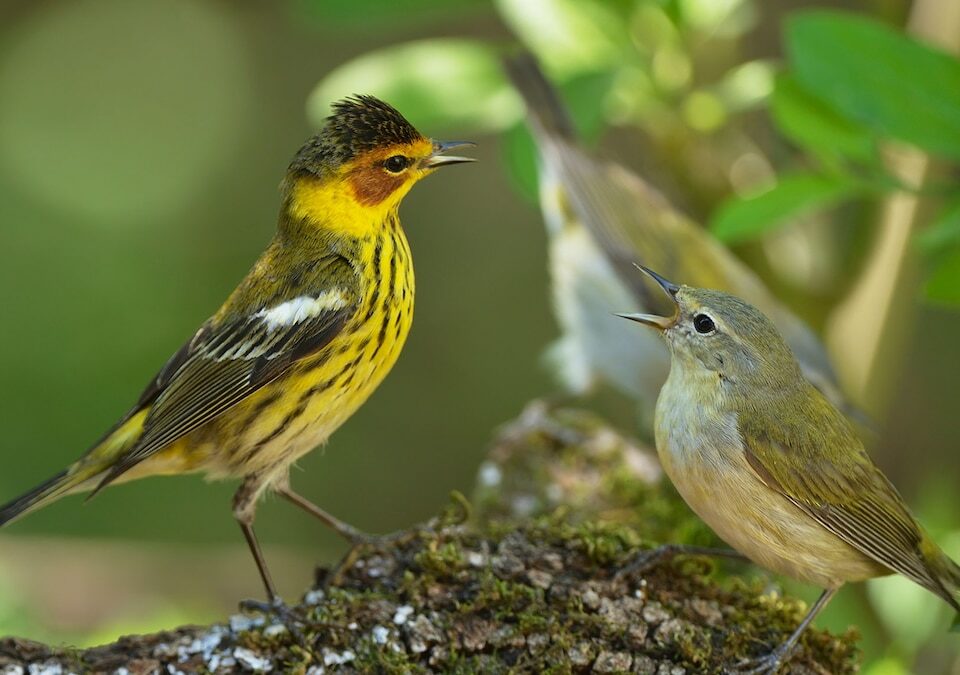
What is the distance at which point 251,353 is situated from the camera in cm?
301

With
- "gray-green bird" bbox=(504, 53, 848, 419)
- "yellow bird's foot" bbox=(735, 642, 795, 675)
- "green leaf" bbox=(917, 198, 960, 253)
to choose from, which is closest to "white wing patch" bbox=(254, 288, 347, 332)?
"yellow bird's foot" bbox=(735, 642, 795, 675)

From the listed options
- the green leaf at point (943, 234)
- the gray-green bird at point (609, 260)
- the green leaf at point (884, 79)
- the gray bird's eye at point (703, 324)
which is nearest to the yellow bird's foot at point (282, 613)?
the gray bird's eye at point (703, 324)

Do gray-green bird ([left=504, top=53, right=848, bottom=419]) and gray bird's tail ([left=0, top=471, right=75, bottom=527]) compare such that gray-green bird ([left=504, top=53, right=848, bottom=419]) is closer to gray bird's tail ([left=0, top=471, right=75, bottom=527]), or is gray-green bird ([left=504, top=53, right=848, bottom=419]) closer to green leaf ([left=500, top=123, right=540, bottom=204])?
green leaf ([left=500, top=123, right=540, bottom=204])

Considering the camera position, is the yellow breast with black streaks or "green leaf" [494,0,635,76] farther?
"green leaf" [494,0,635,76]

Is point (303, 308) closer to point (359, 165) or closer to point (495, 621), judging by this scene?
point (359, 165)

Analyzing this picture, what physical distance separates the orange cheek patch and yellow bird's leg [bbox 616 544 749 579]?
1.13 meters

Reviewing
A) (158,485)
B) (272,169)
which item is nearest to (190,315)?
(158,485)

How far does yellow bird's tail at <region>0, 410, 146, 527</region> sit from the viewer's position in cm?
295

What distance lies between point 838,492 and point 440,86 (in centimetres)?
213

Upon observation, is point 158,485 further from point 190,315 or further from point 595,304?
point 595,304

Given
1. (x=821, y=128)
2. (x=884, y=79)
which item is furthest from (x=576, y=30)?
(x=884, y=79)

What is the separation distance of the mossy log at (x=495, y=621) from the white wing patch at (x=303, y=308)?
62cm

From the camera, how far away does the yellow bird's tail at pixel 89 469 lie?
2.95 metres

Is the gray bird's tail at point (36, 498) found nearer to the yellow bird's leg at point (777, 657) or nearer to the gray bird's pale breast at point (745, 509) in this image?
the gray bird's pale breast at point (745, 509)
